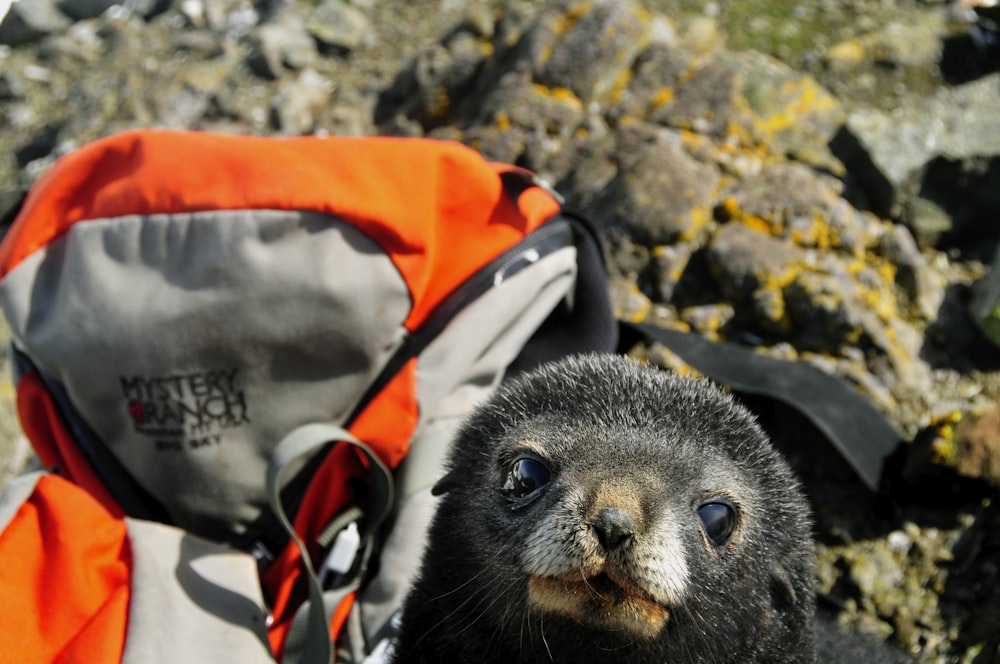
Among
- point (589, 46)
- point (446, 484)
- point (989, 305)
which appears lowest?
point (989, 305)

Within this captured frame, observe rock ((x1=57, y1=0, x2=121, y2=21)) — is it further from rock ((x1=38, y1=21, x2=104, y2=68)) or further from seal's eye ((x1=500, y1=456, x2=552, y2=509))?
seal's eye ((x1=500, y1=456, x2=552, y2=509))

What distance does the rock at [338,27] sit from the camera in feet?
25.9

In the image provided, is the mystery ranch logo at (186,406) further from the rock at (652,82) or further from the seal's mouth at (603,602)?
the rock at (652,82)

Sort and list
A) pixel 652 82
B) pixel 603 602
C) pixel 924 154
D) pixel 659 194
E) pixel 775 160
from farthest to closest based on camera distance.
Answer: pixel 652 82
pixel 775 160
pixel 924 154
pixel 659 194
pixel 603 602

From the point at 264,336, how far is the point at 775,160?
3469mm

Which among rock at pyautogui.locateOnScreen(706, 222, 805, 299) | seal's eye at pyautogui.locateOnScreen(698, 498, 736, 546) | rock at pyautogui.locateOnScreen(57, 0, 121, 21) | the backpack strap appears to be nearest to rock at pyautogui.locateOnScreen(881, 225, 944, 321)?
rock at pyautogui.locateOnScreen(706, 222, 805, 299)

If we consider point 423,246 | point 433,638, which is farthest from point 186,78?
point 433,638

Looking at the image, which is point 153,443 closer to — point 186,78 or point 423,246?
point 423,246

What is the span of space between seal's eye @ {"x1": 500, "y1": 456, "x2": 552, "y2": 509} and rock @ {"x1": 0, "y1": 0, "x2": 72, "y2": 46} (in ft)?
29.5

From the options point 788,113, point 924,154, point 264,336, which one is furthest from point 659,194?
point 264,336

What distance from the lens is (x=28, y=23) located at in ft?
30.2

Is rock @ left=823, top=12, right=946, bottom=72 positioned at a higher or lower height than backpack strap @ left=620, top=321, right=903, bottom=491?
higher

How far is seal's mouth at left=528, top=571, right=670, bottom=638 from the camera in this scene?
2234mm

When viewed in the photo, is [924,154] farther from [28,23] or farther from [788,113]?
[28,23]
